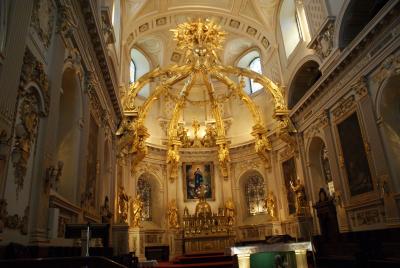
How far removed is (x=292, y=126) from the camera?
17.0 metres

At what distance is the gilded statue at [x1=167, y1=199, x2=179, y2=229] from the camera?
19.8 meters

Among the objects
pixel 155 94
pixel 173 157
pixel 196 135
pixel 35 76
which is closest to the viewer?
pixel 35 76

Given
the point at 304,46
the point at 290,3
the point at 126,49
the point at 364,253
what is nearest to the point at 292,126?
the point at 304,46

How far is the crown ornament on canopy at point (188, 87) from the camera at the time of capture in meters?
16.4

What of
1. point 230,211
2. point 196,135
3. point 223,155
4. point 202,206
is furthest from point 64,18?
point 196,135

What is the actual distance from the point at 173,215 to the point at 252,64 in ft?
38.9

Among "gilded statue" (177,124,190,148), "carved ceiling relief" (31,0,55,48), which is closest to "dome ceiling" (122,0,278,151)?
"gilded statue" (177,124,190,148)

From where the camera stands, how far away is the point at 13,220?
509 centimetres

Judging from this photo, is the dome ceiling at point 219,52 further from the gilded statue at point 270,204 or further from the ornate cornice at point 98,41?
the ornate cornice at point 98,41

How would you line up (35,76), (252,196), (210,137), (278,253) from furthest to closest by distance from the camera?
(210,137), (252,196), (278,253), (35,76)

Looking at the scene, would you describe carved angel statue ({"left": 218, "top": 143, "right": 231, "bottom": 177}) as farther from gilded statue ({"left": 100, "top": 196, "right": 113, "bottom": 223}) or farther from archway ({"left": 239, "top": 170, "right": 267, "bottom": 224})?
gilded statue ({"left": 100, "top": 196, "right": 113, "bottom": 223})

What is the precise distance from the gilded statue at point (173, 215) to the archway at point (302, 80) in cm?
908

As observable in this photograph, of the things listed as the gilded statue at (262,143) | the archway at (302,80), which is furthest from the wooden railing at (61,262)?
the gilded statue at (262,143)

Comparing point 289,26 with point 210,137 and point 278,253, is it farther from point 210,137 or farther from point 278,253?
point 278,253
